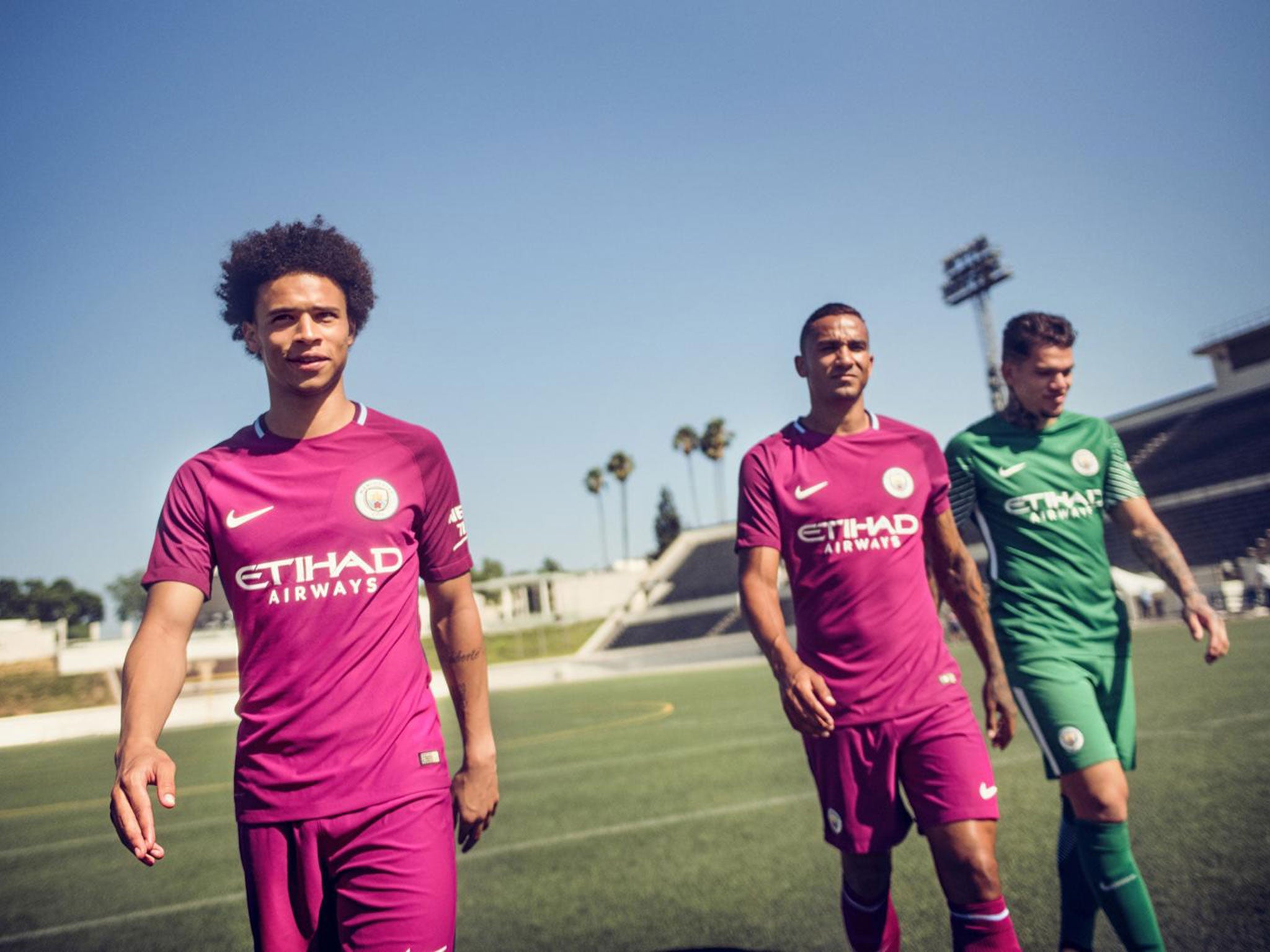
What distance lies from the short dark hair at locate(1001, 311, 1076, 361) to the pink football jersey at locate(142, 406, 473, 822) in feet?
9.69

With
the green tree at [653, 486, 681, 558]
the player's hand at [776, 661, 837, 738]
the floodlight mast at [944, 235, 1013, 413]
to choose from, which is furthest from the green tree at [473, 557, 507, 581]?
the player's hand at [776, 661, 837, 738]

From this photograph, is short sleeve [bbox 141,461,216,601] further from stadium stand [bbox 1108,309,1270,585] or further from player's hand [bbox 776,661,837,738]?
stadium stand [bbox 1108,309,1270,585]

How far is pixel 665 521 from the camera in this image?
3580 inches

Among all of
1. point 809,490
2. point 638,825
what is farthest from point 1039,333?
point 638,825

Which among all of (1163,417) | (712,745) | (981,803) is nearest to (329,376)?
(981,803)

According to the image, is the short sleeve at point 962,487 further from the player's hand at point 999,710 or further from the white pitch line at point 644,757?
the white pitch line at point 644,757

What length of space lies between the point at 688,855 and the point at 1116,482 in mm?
3566

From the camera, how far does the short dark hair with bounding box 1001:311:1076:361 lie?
423cm

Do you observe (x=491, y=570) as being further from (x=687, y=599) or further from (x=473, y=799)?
(x=473, y=799)

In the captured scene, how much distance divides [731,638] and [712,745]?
2969 centimetres

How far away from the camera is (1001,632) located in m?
4.20

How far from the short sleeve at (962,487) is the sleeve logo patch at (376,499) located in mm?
→ 2670

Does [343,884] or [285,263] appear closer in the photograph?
[343,884]

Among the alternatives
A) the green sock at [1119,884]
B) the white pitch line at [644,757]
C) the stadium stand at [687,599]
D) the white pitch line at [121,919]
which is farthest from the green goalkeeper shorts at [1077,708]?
the stadium stand at [687,599]
